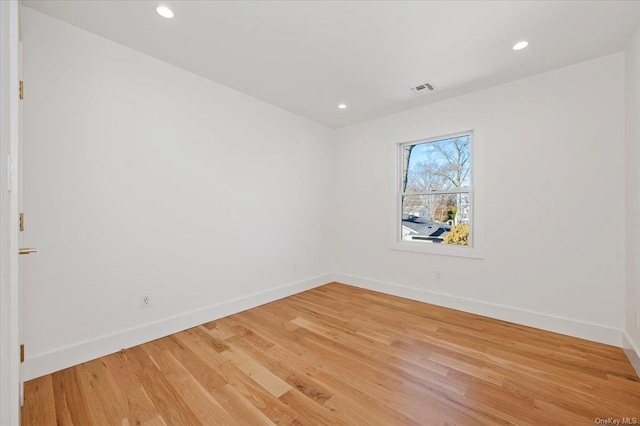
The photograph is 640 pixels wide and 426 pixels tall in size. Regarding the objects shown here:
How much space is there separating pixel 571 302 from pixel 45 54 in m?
4.96

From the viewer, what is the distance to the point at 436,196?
3.66 metres

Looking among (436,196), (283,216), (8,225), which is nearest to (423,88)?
(436,196)

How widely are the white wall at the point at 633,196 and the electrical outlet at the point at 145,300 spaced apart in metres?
3.98

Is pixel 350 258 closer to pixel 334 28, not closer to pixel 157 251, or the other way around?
pixel 157 251

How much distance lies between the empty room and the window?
28 mm

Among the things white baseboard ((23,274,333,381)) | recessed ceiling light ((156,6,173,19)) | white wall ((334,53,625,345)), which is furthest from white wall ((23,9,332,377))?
white wall ((334,53,625,345))

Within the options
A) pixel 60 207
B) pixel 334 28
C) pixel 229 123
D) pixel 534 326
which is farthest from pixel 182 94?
pixel 534 326

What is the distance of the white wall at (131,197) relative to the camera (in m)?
1.99

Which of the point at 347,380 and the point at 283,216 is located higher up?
the point at 283,216

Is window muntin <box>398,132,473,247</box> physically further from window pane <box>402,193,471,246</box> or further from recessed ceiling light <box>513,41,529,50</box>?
recessed ceiling light <box>513,41,529,50</box>

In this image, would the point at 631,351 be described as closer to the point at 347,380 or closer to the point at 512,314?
the point at 512,314

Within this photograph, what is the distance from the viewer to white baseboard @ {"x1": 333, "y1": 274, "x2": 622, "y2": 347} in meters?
2.48

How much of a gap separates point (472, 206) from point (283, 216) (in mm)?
2435

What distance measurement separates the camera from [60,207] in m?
2.05
